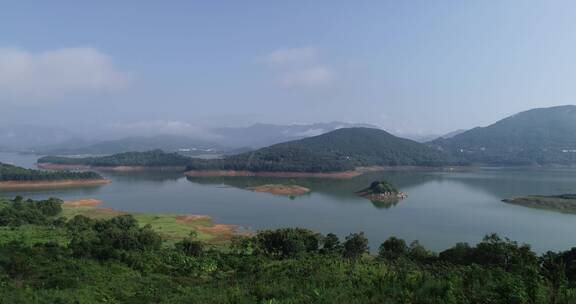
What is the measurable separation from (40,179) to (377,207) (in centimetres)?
4231

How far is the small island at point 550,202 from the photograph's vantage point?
3562 cm

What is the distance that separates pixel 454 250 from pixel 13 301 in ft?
45.5

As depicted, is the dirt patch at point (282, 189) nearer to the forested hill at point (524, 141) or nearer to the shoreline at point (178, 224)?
the shoreline at point (178, 224)

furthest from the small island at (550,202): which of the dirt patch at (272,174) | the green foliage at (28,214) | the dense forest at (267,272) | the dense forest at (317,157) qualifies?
the green foliage at (28,214)

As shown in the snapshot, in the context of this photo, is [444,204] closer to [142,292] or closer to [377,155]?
[142,292]

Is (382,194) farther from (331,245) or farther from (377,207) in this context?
(331,245)

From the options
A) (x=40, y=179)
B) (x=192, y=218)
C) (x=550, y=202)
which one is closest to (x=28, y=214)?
(x=192, y=218)

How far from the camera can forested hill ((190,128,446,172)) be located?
73438 millimetres

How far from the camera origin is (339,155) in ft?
307

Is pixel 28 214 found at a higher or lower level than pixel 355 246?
higher

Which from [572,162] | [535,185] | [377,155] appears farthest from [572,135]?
[535,185]

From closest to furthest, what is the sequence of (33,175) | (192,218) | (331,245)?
1. (331,245)
2. (192,218)
3. (33,175)

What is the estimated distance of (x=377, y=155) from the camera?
9450 cm

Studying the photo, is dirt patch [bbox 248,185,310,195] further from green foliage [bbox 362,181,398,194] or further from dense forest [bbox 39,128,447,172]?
dense forest [bbox 39,128,447,172]
